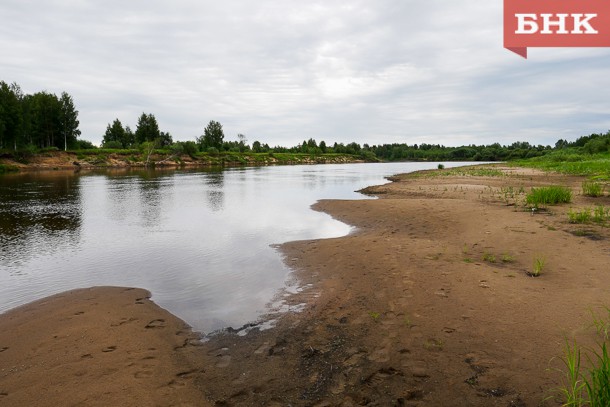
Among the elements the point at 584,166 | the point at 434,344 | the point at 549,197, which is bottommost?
the point at 434,344

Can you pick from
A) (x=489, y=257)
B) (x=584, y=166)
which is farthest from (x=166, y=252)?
(x=584, y=166)

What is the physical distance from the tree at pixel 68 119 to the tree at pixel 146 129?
33.2m

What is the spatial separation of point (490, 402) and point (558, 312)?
3.09 metres

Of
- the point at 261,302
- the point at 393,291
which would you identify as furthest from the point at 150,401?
the point at 393,291

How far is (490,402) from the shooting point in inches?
166

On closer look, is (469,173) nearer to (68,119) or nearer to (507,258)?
(507,258)

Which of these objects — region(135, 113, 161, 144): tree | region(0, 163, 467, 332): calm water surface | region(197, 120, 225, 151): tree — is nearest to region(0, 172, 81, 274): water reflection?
region(0, 163, 467, 332): calm water surface

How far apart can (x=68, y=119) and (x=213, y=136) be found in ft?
209

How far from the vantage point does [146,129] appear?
453ft

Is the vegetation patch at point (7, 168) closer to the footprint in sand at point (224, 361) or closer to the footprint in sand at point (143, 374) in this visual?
the footprint in sand at point (143, 374)

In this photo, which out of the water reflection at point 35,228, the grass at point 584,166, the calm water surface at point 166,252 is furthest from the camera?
the grass at point 584,166

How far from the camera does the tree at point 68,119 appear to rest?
99688 millimetres

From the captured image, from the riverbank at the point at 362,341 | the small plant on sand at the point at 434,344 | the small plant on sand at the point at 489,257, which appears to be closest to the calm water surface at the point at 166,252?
the riverbank at the point at 362,341

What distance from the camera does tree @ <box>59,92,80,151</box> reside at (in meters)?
99.7
